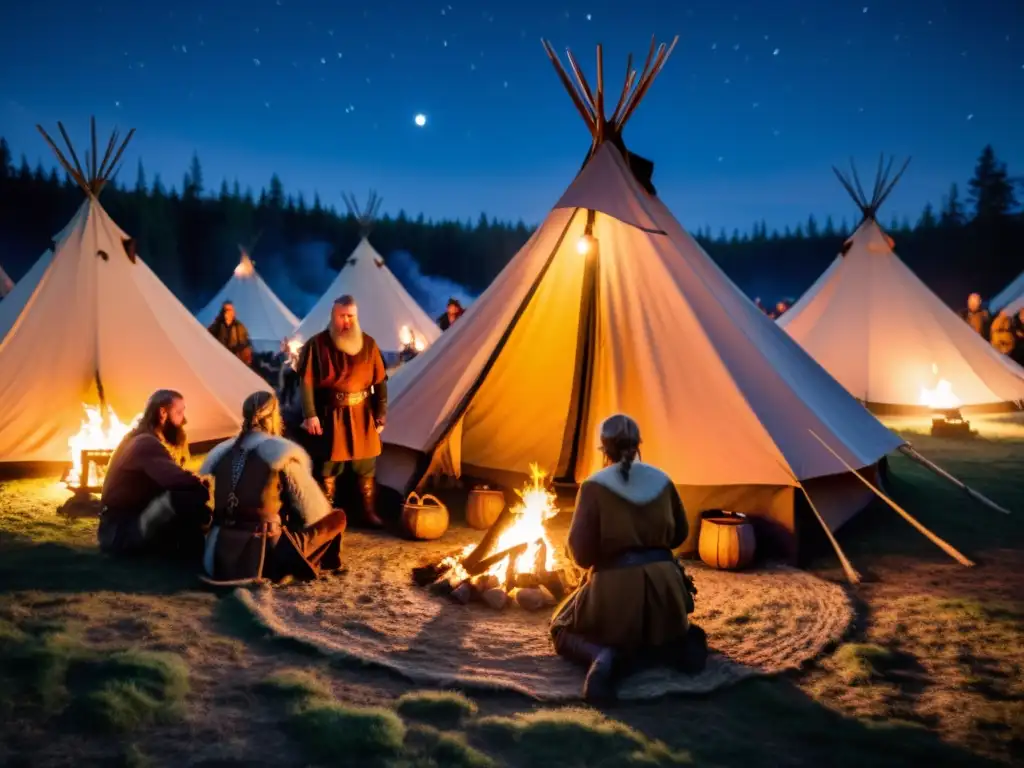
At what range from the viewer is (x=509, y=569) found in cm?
396

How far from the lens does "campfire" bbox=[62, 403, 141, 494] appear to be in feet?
18.1

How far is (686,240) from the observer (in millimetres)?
5535

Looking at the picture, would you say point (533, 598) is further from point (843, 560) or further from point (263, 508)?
point (843, 560)

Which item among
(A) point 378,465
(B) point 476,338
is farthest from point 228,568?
(B) point 476,338

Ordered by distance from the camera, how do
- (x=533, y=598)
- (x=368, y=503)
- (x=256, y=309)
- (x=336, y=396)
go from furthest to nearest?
(x=256, y=309) < (x=368, y=503) < (x=336, y=396) < (x=533, y=598)

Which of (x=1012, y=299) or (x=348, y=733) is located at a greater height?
(x=1012, y=299)

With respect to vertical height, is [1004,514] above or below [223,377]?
below

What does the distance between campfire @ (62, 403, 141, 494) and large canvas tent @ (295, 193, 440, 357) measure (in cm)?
904

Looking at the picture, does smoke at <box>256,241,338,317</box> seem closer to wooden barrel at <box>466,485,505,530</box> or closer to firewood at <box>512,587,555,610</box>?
wooden barrel at <box>466,485,505,530</box>

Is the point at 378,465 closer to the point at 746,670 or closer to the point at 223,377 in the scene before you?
the point at 223,377

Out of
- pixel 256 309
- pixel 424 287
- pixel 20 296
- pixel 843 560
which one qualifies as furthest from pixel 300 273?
pixel 843 560

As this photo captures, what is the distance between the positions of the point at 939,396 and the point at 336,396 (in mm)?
7765

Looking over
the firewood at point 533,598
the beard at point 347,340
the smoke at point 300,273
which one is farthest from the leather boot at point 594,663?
the smoke at point 300,273

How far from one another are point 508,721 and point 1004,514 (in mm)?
4362
